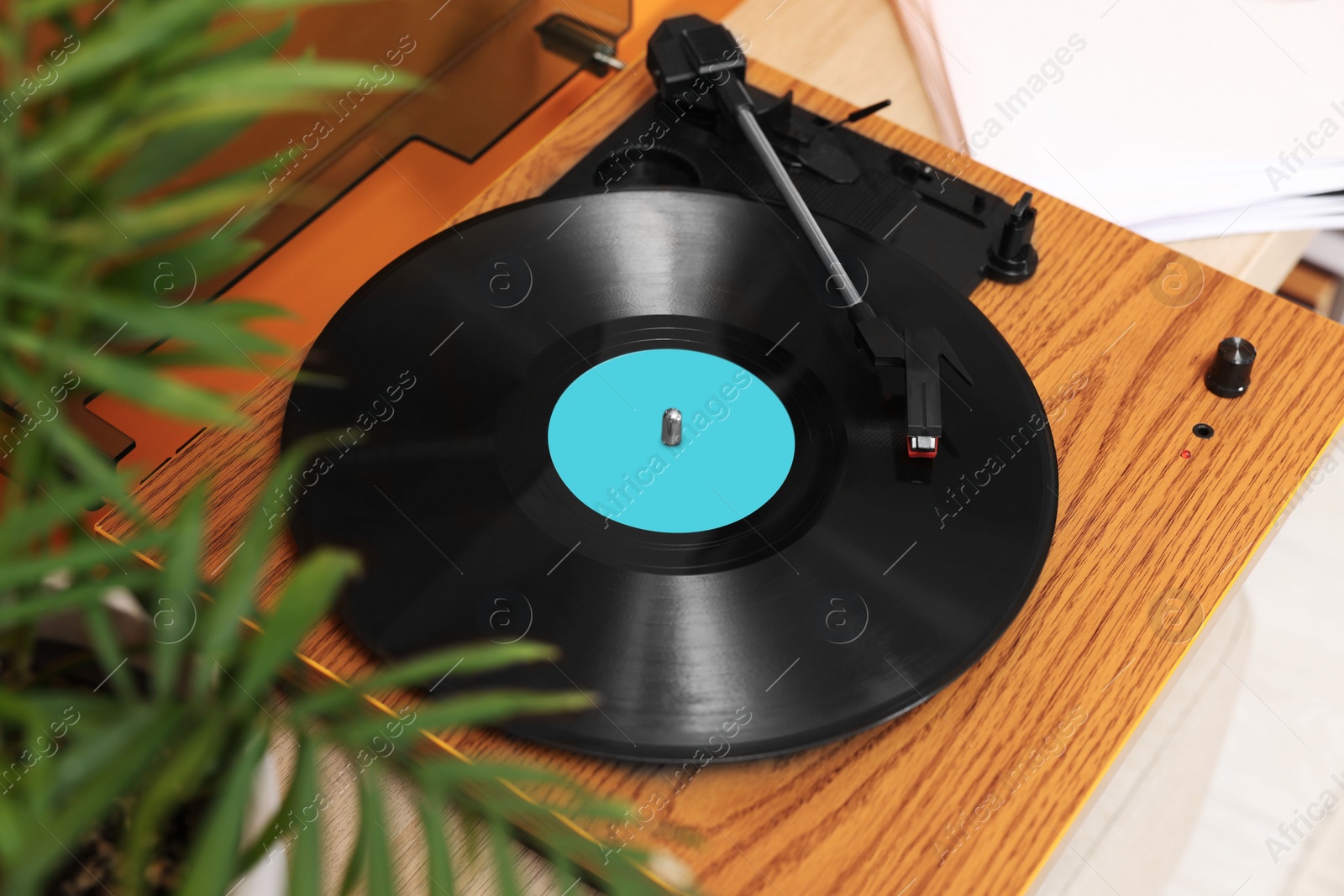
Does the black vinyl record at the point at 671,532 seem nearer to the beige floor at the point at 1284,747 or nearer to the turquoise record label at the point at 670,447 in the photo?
the turquoise record label at the point at 670,447

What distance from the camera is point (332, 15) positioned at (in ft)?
3.35

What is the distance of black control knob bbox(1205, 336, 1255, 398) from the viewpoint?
3.12 feet

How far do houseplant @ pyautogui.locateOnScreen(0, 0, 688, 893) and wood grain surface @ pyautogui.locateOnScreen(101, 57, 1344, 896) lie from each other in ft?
0.66

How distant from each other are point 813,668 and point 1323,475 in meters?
1.03

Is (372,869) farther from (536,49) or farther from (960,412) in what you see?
(536,49)

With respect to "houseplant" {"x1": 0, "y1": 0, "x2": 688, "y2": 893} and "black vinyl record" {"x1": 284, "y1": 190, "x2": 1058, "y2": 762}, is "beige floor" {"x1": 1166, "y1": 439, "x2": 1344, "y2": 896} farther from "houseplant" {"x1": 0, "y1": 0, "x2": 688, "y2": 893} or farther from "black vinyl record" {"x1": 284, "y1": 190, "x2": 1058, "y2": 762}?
"houseplant" {"x1": 0, "y1": 0, "x2": 688, "y2": 893}

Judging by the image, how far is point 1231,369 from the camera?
37.5 inches

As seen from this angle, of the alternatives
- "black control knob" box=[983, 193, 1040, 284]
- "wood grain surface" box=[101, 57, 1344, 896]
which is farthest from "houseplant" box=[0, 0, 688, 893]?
"black control knob" box=[983, 193, 1040, 284]

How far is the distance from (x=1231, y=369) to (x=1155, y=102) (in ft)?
1.73

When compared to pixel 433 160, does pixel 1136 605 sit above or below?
below

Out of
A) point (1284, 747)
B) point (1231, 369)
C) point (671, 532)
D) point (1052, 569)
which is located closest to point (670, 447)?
point (671, 532)

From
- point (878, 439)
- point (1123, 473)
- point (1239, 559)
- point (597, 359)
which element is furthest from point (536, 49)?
point (1239, 559)

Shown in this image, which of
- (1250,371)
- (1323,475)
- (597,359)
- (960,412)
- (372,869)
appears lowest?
(1323,475)

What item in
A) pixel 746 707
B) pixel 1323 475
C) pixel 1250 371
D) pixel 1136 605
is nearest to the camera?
pixel 746 707
